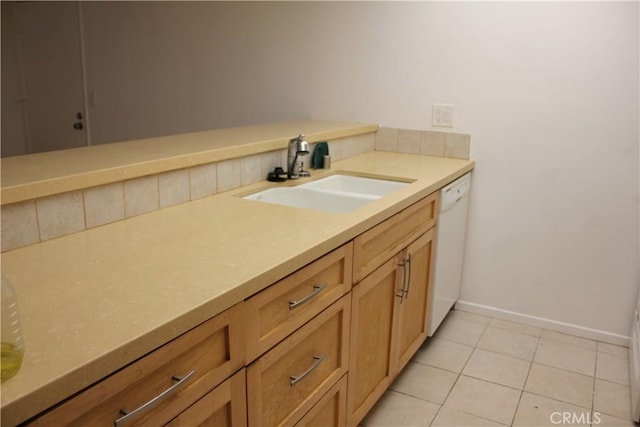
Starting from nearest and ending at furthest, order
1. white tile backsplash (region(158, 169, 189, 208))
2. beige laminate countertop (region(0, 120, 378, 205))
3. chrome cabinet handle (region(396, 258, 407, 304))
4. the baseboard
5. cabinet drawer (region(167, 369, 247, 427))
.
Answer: cabinet drawer (region(167, 369, 247, 427)), beige laminate countertop (region(0, 120, 378, 205)), white tile backsplash (region(158, 169, 189, 208)), chrome cabinet handle (region(396, 258, 407, 304)), the baseboard

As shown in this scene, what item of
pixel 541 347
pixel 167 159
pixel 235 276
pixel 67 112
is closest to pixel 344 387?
pixel 235 276

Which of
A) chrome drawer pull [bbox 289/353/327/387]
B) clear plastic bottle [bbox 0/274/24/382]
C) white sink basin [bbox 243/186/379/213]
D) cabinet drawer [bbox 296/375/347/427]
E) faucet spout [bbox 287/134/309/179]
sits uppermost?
faucet spout [bbox 287/134/309/179]

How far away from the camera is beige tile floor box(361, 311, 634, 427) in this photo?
2.02 metres

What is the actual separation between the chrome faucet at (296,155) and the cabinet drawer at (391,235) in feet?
1.62

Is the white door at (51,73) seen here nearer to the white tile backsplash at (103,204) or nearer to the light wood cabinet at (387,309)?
the white tile backsplash at (103,204)

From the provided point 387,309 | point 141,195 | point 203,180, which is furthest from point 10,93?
point 387,309

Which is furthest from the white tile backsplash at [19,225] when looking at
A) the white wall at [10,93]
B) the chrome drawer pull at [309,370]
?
the white wall at [10,93]

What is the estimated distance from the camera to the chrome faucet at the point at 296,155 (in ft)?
6.86

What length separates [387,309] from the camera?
1.92 meters

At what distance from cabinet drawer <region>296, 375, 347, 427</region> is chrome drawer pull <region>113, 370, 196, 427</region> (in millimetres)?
598

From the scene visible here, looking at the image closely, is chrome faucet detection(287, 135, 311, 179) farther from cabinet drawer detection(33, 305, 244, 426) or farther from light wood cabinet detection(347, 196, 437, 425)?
cabinet drawer detection(33, 305, 244, 426)

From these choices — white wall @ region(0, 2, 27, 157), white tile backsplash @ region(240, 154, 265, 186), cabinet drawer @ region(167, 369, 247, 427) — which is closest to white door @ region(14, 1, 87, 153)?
white wall @ region(0, 2, 27, 157)

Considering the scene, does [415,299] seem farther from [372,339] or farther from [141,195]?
[141,195]

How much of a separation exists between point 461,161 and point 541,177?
1.32ft
